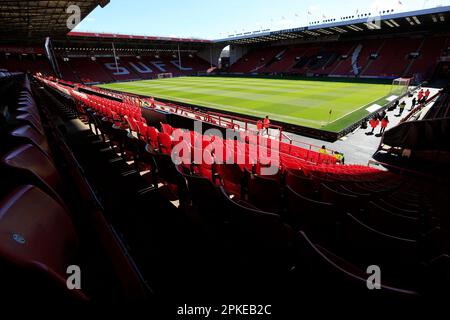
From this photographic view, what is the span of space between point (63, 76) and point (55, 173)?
48938 mm

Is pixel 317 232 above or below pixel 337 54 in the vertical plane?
below

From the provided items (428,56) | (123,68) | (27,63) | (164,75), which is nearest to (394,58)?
(428,56)

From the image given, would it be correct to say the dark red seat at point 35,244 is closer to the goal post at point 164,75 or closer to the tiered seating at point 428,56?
the tiered seating at point 428,56

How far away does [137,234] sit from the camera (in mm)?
2938

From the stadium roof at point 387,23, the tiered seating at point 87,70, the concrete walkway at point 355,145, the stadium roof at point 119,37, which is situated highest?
the stadium roof at point 119,37

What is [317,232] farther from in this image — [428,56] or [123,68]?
[123,68]

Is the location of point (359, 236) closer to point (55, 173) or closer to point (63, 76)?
point (55, 173)

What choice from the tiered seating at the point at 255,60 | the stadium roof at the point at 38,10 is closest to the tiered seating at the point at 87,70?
the stadium roof at the point at 38,10

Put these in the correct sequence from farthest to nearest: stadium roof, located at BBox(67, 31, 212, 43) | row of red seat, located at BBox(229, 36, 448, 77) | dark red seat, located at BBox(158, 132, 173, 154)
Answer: stadium roof, located at BBox(67, 31, 212, 43), row of red seat, located at BBox(229, 36, 448, 77), dark red seat, located at BBox(158, 132, 173, 154)

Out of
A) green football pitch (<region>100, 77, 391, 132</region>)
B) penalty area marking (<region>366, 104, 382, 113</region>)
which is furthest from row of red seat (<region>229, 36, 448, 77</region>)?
penalty area marking (<region>366, 104, 382, 113</region>)

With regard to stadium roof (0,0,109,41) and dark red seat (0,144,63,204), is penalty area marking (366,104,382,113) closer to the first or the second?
stadium roof (0,0,109,41)

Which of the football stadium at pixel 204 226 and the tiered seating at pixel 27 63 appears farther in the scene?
the tiered seating at pixel 27 63

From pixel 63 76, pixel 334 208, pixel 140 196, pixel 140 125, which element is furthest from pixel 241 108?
pixel 63 76

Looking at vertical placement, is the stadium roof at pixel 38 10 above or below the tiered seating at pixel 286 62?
above
